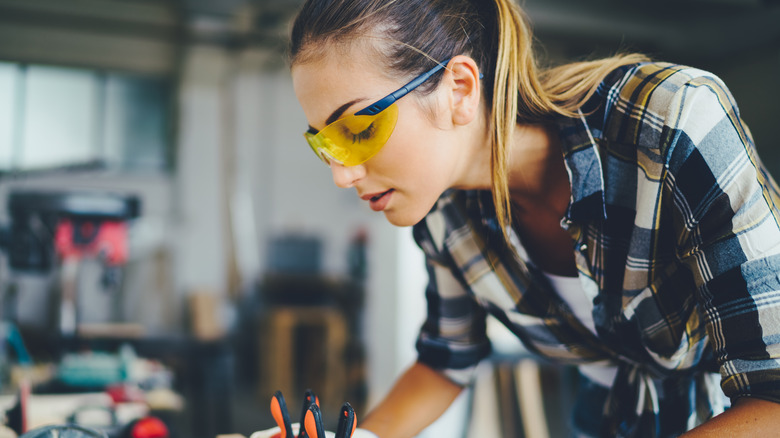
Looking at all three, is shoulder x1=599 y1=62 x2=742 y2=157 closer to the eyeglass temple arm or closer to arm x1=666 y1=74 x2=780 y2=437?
arm x1=666 y1=74 x2=780 y2=437

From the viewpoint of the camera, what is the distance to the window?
15.4ft

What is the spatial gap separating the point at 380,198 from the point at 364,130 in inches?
4.9

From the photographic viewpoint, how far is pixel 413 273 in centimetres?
314

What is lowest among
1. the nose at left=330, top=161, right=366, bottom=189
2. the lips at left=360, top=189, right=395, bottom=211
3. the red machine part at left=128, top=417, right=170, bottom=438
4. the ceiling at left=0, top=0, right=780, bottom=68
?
the red machine part at left=128, top=417, right=170, bottom=438

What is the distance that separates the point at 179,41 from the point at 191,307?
7.29 feet

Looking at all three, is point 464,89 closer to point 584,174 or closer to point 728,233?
point 584,174

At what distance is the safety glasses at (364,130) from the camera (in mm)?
837

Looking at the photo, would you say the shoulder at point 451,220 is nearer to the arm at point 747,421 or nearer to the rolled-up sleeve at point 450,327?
the rolled-up sleeve at point 450,327

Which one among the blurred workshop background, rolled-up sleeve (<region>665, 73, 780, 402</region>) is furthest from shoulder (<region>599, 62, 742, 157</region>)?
the blurred workshop background

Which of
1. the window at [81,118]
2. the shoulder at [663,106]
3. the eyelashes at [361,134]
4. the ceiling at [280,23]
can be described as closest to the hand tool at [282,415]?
the eyelashes at [361,134]

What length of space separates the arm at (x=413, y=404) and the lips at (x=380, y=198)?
0.36m

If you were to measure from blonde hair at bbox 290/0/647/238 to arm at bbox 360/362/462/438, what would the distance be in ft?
1.07

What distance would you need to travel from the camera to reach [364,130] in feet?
2.77

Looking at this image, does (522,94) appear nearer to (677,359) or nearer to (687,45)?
(677,359)
